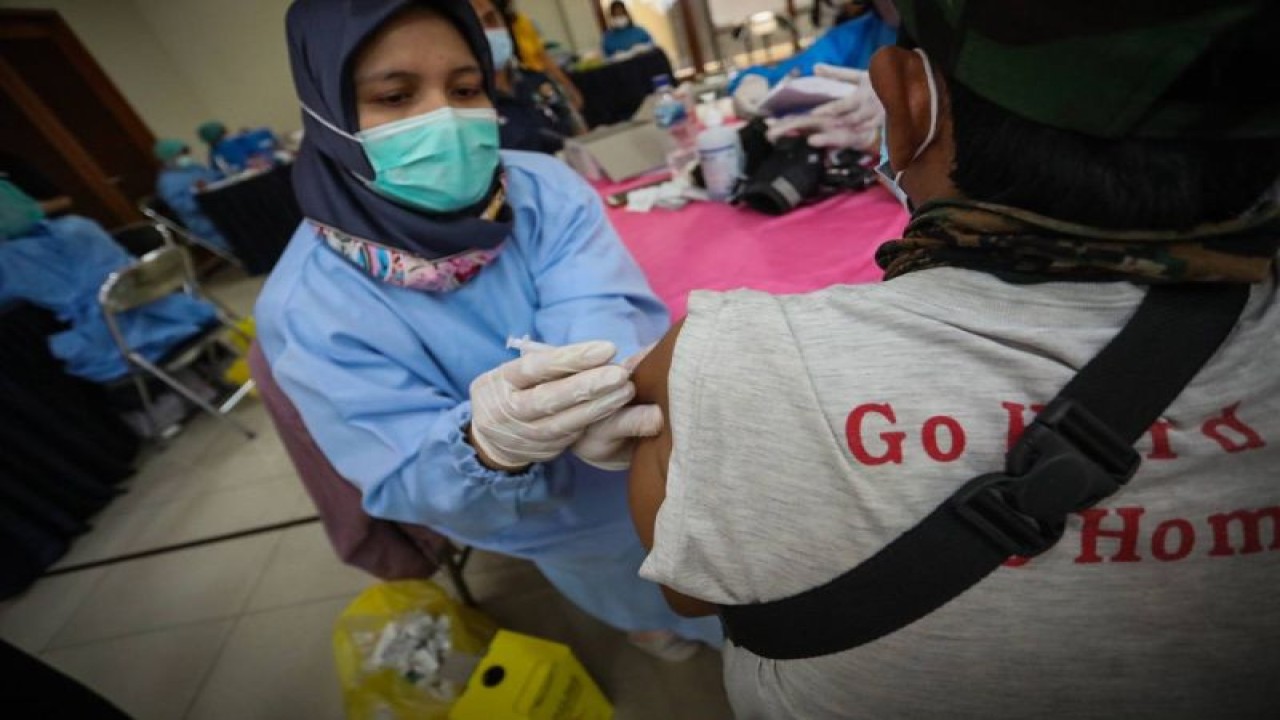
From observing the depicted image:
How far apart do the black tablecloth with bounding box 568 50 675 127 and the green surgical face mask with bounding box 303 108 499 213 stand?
430 cm

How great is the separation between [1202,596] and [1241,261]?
234mm

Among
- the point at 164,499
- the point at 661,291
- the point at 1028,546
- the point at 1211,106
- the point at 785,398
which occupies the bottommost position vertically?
the point at 164,499

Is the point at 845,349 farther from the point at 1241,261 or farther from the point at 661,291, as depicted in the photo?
the point at 661,291

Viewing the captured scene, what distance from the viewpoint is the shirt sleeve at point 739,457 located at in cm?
38

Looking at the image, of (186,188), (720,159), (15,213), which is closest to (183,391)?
(15,213)

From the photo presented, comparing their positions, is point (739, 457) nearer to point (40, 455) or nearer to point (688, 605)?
point (688, 605)

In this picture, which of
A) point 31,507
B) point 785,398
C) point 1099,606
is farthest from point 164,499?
point 1099,606

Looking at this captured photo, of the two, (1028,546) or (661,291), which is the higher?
(1028,546)

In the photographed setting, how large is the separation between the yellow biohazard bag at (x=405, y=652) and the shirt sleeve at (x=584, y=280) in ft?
2.31

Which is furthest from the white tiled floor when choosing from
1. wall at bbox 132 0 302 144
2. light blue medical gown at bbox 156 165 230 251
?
wall at bbox 132 0 302 144

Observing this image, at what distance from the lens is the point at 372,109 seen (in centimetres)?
80

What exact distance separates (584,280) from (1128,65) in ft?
2.54

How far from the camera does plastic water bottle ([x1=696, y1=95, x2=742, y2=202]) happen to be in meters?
1.37

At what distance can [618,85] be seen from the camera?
4887 millimetres
